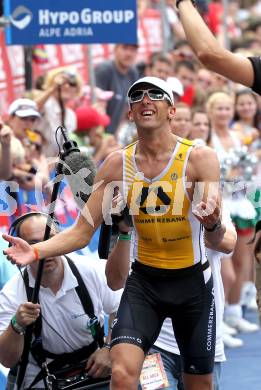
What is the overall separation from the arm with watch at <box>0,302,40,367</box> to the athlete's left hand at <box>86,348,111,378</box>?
0.39 meters

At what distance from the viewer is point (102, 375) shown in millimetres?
6152

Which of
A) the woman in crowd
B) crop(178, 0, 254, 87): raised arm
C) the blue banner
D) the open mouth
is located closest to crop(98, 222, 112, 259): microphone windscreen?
the open mouth

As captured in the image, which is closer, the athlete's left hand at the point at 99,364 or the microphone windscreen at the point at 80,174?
the athlete's left hand at the point at 99,364

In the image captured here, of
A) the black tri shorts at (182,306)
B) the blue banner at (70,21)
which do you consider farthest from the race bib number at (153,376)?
the blue banner at (70,21)

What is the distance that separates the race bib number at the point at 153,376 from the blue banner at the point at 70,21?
4624mm

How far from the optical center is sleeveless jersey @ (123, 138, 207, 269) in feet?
19.5

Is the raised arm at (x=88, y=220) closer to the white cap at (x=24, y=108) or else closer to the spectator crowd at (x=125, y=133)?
the spectator crowd at (x=125, y=133)

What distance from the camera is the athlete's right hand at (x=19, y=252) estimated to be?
5.60 meters

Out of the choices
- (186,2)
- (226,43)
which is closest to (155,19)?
(226,43)

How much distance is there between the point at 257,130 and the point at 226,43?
3.56 m

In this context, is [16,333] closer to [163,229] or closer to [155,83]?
[163,229]

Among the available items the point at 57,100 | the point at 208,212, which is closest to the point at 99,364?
the point at 208,212

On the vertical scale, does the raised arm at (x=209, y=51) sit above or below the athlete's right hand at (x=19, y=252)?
above

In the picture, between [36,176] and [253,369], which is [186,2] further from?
[253,369]
